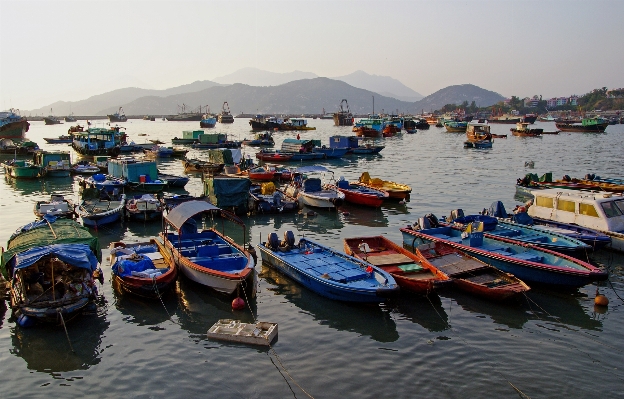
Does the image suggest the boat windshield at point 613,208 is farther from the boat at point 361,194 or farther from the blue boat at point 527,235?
the boat at point 361,194

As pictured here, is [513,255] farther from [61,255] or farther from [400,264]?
[61,255]

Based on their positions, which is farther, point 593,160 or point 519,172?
point 593,160

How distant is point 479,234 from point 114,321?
48.1ft

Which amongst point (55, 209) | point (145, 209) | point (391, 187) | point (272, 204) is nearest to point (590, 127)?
point (391, 187)

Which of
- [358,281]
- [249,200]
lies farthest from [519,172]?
[358,281]

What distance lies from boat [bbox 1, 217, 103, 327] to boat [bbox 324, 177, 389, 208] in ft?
65.0

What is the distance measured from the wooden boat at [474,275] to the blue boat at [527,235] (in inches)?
118

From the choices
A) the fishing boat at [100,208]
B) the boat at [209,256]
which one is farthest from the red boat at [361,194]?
the fishing boat at [100,208]

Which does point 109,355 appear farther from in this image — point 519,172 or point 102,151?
point 102,151

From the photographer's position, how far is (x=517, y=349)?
15.0 metres

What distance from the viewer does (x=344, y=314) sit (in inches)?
678

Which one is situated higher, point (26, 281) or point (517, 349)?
point (26, 281)

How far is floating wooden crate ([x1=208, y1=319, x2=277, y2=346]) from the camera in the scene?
15117 mm

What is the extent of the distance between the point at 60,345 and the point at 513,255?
647 inches
